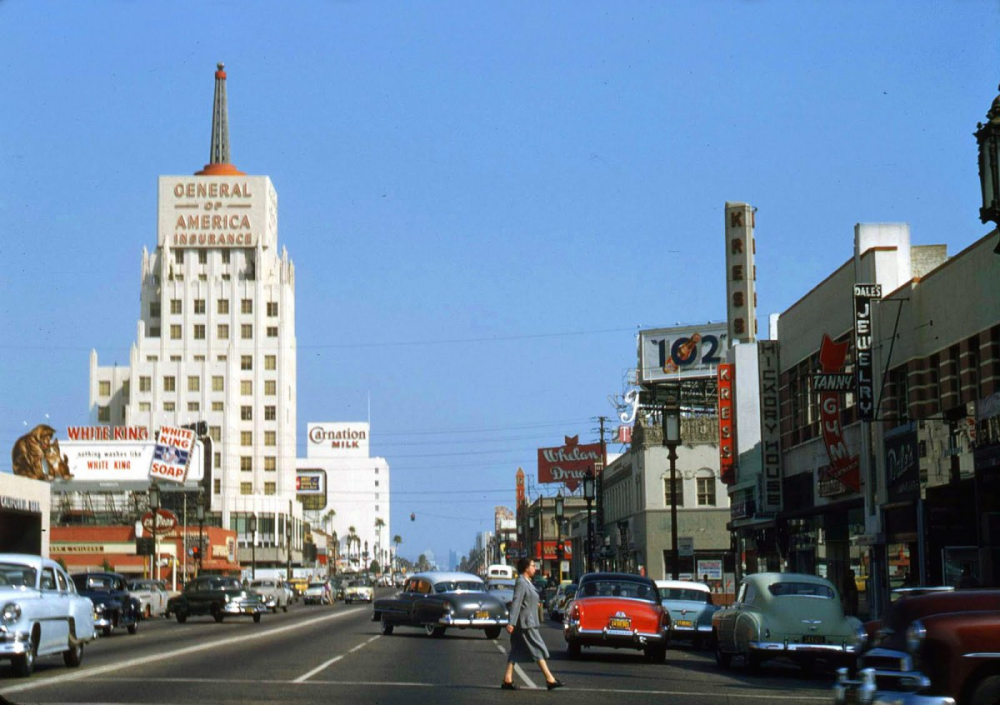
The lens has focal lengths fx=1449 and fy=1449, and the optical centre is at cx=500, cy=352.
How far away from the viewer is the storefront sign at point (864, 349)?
123 ft

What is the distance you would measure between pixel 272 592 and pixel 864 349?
38.6 metres

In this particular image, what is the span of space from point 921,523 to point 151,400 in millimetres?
120346

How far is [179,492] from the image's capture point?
411 ft

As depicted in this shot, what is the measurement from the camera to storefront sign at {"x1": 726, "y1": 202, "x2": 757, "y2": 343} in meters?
60.4

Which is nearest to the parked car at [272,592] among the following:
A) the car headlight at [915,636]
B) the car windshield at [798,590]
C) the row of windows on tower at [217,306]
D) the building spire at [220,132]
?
the car windshield at [798,590]

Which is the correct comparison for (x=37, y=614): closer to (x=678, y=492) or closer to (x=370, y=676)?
(x=370, y=676)

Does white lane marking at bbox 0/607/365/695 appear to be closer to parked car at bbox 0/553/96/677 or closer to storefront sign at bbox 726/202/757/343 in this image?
parked car at bbox 0/553/96/677

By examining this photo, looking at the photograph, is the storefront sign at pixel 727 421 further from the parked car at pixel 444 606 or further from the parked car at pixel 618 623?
the parked car at pixel 618 623

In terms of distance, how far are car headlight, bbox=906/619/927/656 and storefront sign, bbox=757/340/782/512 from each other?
124 ft

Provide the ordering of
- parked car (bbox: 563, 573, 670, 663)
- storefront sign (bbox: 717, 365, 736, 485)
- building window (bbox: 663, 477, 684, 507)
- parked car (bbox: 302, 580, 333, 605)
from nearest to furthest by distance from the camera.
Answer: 1. parked car (bbox: 563, 573, 670, 663)
2. storefront sign (bbox: 717, 365, 736, 485)
3. building window (bbox: 663, 477, 684, 507)
4. parked car (bbox: 302, 580, 333, 605)

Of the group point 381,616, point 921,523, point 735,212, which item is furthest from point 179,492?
point 921,523

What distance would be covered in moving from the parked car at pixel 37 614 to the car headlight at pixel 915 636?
473 inches

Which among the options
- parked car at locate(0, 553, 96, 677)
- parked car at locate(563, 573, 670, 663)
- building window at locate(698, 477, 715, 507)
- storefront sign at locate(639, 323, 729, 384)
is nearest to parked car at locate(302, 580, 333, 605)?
storefront sign at locate(639, 323, 729, 384)

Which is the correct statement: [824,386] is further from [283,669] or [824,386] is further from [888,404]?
[283,669]
